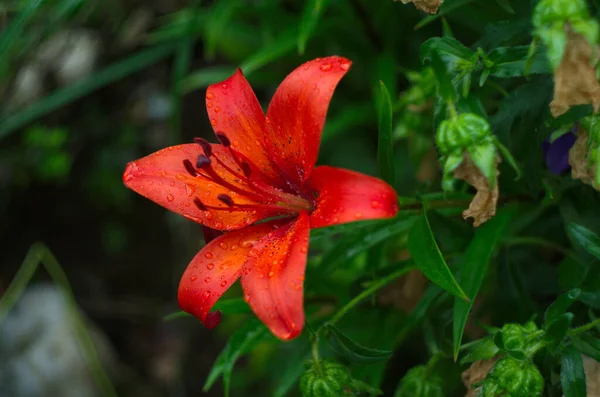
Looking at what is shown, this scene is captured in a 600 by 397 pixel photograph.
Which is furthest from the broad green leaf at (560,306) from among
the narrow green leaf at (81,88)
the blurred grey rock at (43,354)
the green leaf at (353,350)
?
the blurred grey rock at (43,354)

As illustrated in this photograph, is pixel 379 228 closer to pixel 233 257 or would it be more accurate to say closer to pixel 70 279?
pixel 233 257

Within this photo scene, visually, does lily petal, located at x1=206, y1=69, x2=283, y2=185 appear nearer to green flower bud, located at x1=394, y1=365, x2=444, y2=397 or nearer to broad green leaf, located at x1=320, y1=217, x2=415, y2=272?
broad green leaf, located at x1=320, y1=217, x2=415, y2=272

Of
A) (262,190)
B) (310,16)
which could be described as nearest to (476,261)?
(262,190)

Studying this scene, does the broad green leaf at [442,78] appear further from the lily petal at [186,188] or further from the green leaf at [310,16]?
the green leaf at [310,16]

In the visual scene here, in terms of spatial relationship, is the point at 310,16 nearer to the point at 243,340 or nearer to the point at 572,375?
the point at 243,340

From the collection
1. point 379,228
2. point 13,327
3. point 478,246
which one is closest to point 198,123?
point 13,327

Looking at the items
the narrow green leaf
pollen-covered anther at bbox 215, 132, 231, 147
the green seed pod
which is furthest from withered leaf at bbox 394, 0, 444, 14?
the narrow green leaf
